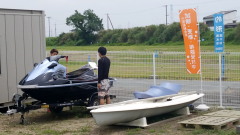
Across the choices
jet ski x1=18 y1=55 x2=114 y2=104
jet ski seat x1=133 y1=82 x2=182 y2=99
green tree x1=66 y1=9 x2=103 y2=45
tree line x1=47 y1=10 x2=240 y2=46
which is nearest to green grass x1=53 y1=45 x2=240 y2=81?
jet ski seat x1=133 y1=82 x2=182 y2=99

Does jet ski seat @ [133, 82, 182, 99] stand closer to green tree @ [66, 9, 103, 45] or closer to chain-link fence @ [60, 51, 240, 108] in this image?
chain-link fence @ [60, 51, 240, 108]

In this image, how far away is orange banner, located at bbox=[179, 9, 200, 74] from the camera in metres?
11.9

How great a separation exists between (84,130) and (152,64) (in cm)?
551

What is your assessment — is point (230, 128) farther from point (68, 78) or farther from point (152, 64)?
point (152, 64)

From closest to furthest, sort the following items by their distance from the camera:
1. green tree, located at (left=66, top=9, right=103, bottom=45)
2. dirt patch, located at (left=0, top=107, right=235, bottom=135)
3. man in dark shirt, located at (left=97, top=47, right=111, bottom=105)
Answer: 1. dirt patch, located at (left=0, top=107, right=235, bottom=135)
2. man in dark shirt, located at (left=97, top=47, right=111, bottom=105)
3. green tree, located at (left=66, top=9, right=103, bottom=45)

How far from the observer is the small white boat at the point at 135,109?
337 inches

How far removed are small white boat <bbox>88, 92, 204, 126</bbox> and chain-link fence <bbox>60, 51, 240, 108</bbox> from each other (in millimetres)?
2423

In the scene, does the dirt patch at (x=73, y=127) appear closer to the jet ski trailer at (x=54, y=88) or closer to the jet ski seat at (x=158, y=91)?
the jet ski trailer at (x=54, y=88)

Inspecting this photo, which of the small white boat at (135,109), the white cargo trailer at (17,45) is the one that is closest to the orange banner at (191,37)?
the small white boat at (135,109)

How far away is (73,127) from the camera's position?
9.75 meters

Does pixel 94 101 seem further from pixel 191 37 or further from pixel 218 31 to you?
pixel 218 31

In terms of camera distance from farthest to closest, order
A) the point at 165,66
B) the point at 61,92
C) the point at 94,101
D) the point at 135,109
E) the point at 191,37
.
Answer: the point at 165,66, the point at 191,37, the point at 94,101, the point at 61,92, the point at 135,109

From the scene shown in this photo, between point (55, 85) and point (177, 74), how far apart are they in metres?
5.62

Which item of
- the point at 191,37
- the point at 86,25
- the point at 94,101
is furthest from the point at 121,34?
the point at 94,101
